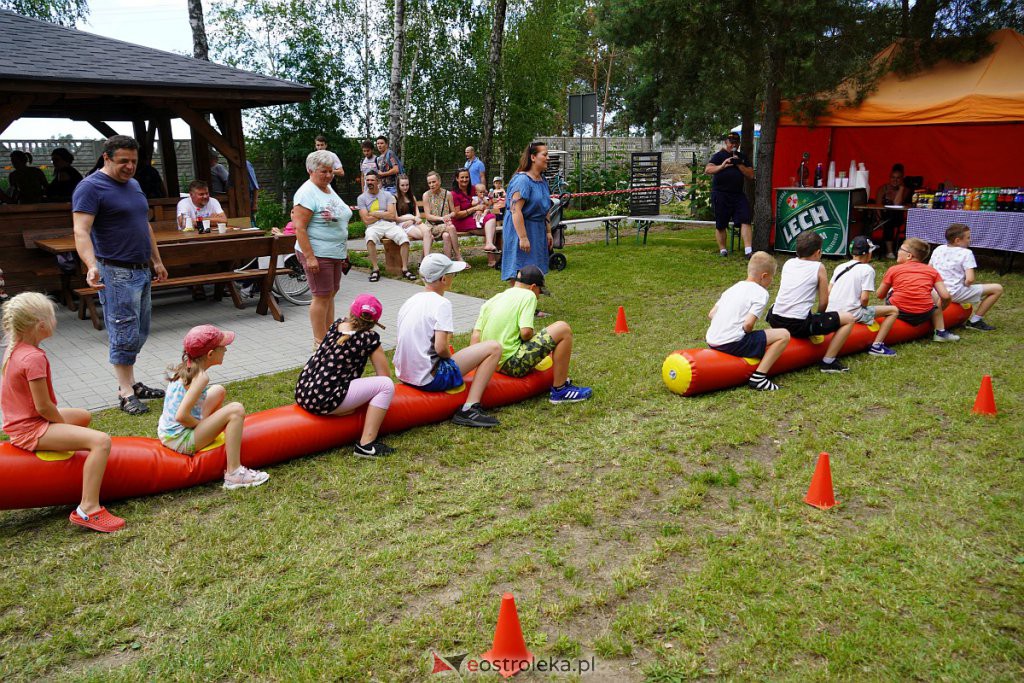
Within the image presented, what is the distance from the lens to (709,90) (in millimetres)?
13648

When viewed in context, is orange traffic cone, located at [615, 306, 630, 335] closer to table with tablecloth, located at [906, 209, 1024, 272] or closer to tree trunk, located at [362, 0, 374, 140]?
table with tablecloth, located at [906, 209, 1024, 272]

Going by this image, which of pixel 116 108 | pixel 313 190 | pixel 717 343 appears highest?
pixel 116 108

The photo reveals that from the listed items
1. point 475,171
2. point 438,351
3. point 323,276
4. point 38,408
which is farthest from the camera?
point 475,171

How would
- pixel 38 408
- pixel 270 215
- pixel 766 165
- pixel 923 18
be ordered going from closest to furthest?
pixel 38 408, pixel 923 18, pixel 766 165, pixel 270 215

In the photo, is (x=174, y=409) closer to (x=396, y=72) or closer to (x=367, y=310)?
(x=367, y=310)

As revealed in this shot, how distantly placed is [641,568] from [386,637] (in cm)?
125

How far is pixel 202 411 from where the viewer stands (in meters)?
4.36

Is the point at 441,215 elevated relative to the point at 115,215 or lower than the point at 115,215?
lower

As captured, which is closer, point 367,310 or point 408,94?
point 367,310

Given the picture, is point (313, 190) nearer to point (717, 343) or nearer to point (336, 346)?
point (336, 346)

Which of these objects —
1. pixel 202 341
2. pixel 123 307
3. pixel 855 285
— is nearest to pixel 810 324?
pixel 855 285

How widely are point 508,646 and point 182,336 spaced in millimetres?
6739

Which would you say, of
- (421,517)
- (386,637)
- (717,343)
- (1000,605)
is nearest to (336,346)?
(421,517)

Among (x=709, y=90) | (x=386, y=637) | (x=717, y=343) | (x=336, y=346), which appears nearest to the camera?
(x=386, y=637)
